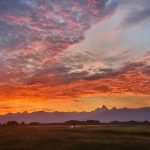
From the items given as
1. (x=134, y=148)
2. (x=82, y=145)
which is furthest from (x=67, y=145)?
(x=134, y=148)

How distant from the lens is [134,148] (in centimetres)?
5647

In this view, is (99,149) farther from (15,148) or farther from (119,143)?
(15,148)

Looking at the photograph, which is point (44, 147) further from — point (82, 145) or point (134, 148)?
point (134, 148)

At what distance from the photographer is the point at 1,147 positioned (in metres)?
61.1

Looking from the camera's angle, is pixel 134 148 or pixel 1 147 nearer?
pixel 134 148

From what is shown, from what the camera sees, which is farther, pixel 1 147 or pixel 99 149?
pixel 1 147

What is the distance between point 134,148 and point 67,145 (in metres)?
12.9

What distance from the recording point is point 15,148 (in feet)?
193

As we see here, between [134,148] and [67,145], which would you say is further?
[67,145]

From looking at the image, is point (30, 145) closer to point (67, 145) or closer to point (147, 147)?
point (67, 145)

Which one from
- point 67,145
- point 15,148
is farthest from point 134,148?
point 15,148

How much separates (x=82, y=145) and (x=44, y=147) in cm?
724

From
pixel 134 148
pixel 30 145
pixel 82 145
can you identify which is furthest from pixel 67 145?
pixel 134 148

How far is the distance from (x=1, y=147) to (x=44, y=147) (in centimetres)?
870
